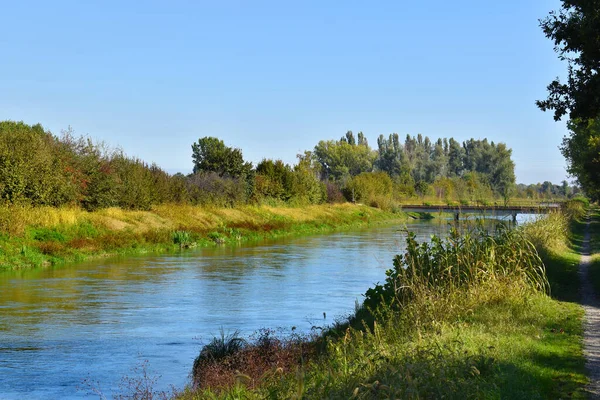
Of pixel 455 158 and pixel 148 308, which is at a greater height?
pixel 455 158

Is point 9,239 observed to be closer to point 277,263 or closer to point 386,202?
point 277,263

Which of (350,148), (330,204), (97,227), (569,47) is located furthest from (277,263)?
(350,148)

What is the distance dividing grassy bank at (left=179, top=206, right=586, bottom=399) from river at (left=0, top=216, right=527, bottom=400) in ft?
5.61

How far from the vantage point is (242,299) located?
77.4 ft

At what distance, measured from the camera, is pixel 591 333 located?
14016 mm

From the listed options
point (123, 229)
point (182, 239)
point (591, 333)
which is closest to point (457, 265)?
point (591, 333)

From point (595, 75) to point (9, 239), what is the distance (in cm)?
2560

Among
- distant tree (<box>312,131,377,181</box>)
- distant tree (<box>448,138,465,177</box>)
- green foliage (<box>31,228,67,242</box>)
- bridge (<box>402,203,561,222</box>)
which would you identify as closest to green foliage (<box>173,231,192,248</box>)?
green foliage (<box>31,228,67,242</box>)

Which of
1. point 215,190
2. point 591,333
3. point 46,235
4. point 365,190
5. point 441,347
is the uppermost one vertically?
point 365,190

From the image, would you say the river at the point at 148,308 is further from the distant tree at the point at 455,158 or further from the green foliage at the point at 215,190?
the distant tree at the point at 455,158

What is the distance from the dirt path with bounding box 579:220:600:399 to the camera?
1029cm

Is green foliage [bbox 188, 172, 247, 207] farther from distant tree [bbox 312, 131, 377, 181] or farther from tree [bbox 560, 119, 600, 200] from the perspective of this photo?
distant tree [bbox 312, 131, 377, 181]

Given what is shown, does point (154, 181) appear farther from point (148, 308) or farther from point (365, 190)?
point (365, 190)

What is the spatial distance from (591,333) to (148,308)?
40.9 ft
